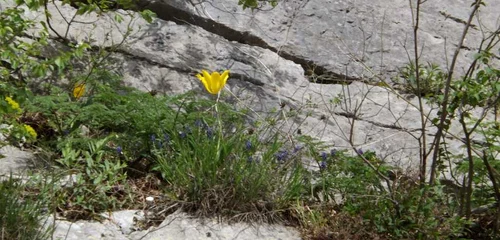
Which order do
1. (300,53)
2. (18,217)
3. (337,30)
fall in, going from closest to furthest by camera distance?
1. (18,217)
2. (300,53)
3. (337,30)

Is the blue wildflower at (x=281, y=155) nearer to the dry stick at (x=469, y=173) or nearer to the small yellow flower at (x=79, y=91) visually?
the dry stick at (x=469, y=173)

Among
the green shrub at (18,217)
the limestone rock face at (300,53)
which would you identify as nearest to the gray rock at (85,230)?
the green shrub at (18,217)

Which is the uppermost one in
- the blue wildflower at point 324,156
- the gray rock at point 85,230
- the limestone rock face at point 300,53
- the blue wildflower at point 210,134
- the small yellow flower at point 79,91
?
the limestone rock face at point 300,53

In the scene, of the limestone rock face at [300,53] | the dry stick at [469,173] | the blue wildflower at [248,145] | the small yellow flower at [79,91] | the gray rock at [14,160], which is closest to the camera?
the dry stick at [469,173]

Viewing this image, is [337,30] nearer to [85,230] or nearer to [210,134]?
[210,134]

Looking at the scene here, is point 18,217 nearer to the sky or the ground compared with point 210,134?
nearer to the ground

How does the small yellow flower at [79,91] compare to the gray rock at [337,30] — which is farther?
the gray rock at [337,30]

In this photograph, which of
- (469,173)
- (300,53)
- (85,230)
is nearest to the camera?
(85,230)

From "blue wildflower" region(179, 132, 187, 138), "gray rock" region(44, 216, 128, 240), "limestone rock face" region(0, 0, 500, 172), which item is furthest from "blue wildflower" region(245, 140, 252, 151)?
"gray rock" region(44, 216, 128, 240)

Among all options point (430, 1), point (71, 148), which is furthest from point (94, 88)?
point (430, 1)

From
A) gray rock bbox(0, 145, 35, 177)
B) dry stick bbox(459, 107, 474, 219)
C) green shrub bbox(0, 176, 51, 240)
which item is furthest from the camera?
gray rock bbox(0, 145, 35, 177)

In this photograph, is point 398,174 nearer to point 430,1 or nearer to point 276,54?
point 276,54

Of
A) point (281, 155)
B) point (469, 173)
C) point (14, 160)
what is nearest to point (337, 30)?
point (281, 155)

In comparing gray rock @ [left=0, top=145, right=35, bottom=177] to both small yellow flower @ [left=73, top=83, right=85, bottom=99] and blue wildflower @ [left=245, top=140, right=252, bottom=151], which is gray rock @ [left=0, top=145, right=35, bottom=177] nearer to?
small yellow flower @ [left=73, top=83, right=85, bottom=99]
